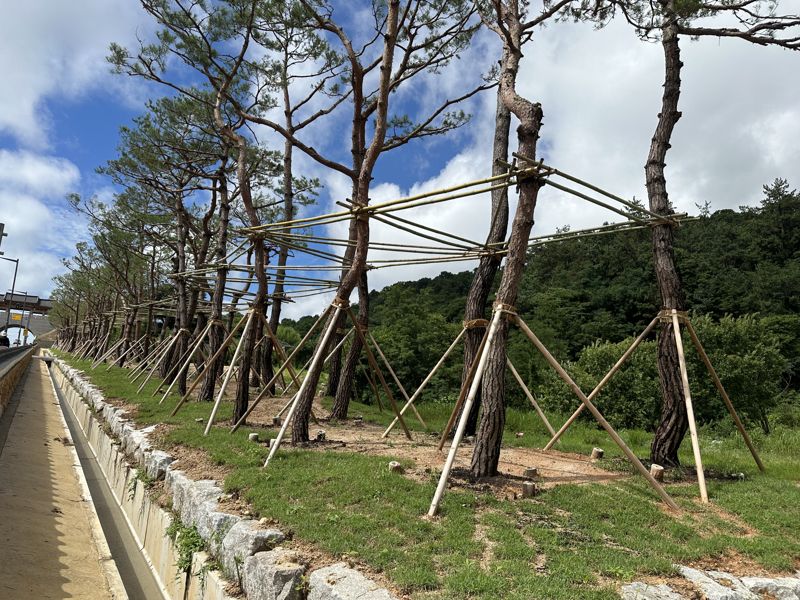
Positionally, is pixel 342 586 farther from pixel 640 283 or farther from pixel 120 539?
pixel 640 283

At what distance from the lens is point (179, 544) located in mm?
4469

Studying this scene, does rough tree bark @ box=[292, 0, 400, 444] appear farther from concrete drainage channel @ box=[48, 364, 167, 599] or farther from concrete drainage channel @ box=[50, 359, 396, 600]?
concrete drainage channel @ box=[48, 364, 167, 599]

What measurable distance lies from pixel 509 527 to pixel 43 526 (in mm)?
5631

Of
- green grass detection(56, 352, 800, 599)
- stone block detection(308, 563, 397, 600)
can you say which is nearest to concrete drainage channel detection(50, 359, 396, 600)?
stone block detection(308, 563, 397, 600)

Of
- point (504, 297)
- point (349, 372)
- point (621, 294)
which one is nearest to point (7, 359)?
point (349, 372)

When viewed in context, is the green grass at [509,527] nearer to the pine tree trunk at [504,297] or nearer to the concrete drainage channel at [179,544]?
the concrete drainage channel at [179,544]

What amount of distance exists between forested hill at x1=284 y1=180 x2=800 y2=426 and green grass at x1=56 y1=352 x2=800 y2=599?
37.3 feet

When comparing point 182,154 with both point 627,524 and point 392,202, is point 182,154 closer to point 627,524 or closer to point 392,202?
point 392,202

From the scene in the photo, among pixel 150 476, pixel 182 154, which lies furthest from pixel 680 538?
pixel 182 154

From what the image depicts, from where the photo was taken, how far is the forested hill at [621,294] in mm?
18359

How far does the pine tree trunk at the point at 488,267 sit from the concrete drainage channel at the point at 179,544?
370 cm

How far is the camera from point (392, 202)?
5.56 m

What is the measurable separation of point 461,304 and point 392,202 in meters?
22.4

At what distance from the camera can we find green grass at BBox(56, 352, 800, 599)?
2953 mm
